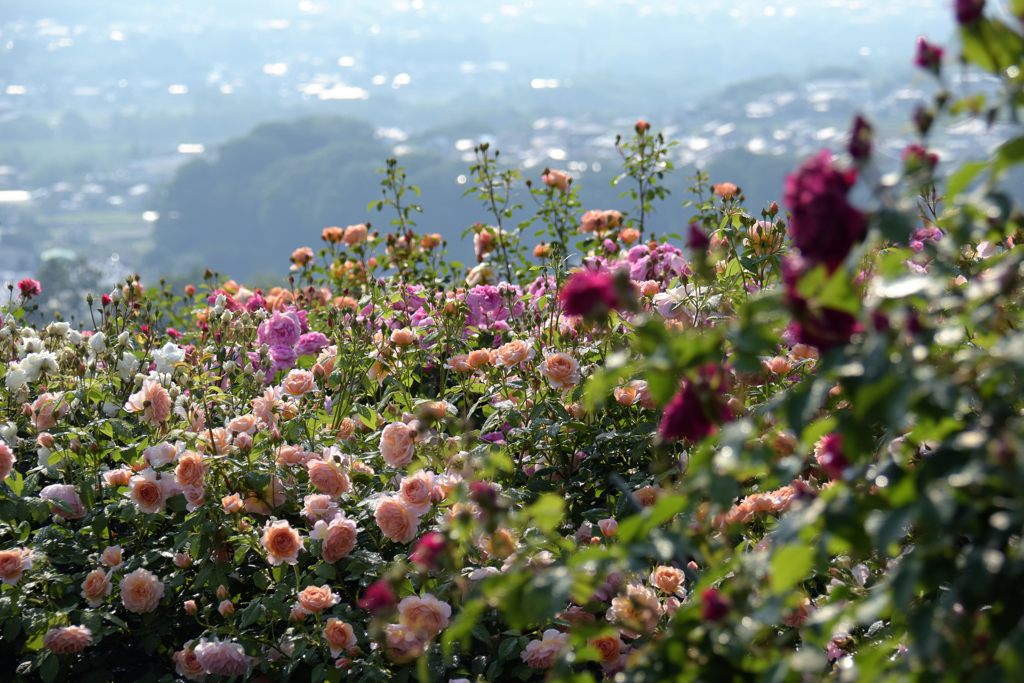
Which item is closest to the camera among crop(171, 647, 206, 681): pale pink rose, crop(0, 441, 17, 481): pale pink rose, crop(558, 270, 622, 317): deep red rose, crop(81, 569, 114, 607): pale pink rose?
crop(558, 270, 622, 317): deep red rose

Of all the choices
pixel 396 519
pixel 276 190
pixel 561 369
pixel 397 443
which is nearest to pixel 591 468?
pixel 561 369

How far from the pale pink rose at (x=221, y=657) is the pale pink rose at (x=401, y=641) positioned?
0.32m

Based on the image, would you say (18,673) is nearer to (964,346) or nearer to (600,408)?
(600,408)

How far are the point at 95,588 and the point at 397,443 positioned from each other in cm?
71

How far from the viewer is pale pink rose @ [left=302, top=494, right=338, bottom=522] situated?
2279 mm

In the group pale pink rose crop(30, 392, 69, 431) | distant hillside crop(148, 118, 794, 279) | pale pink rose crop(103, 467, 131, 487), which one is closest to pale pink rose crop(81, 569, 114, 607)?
pale pink rose crop(103, 467, 131, 487)

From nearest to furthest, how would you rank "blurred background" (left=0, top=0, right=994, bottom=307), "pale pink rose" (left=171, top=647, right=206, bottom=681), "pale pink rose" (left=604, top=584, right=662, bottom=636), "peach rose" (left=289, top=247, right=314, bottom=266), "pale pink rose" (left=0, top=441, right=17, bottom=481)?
"pale pink rose" (left=604, top=584, right=662, bottom=636) → "pale pink rose" (left=171, top=647, right=206, bottom=681) → "pale pink rose" (left=0, top=441, right=17, bottom=481) → "peach rose" (left=289, top=247, right=314, bottom=266) → "blurred background" (left=0, top=0, right=994, bottom=307)

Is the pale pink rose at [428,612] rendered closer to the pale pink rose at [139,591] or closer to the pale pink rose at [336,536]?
the pale pink rose at [336,536]

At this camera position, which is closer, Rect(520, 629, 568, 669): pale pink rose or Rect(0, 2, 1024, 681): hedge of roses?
Rect(0, 2, 1024, 681): hedge of roses

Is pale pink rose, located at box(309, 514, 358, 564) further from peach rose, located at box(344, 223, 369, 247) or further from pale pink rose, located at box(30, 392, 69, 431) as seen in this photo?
peach rose, located at box(344, 223, 369, 247)

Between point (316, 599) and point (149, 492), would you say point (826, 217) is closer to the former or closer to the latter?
point (316, 599)

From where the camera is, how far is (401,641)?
6.80ft

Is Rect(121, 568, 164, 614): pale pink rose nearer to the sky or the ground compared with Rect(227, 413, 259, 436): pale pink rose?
nearer to the ground

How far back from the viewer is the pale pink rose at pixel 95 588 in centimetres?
234
